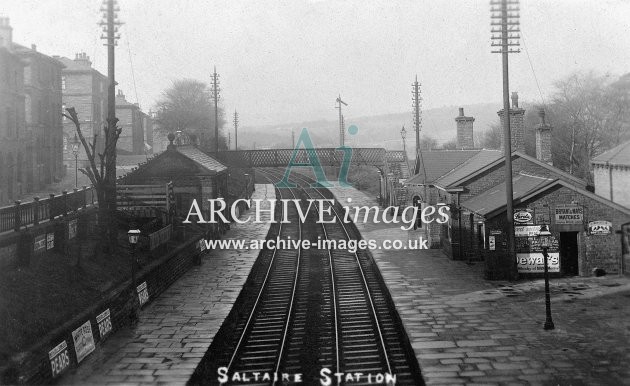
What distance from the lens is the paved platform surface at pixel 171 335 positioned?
11.5 m

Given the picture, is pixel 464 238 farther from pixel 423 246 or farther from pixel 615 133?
pixel 615 133

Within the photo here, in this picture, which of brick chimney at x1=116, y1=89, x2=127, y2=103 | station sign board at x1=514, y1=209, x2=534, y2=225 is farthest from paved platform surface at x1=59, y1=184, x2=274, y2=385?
brick chimney at x1=116, y1=89, x2=127, y2=103

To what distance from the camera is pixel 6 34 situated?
35.2 metres

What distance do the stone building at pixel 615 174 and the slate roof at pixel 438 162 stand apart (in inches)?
282

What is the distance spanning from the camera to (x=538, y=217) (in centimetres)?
2025

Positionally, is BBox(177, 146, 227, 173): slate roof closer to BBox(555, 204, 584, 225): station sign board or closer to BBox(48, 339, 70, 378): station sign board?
BBox(555, 204, 584, 225): station sign board

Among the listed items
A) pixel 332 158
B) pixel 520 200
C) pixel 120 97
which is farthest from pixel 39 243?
pixel 120 97

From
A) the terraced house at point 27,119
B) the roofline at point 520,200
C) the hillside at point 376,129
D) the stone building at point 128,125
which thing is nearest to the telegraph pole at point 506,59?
the roofline at point 520,200

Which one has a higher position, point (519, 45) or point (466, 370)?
point (519, 45)

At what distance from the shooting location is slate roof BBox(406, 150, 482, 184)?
29.6 metres

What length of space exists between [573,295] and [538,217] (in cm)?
334

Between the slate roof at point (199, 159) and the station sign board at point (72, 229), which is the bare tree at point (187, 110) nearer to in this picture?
the slate roof at point (199, 159)

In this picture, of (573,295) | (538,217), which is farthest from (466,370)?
(538,217)

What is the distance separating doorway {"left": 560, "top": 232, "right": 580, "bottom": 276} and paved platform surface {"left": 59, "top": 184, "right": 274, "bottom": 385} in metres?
11.1
